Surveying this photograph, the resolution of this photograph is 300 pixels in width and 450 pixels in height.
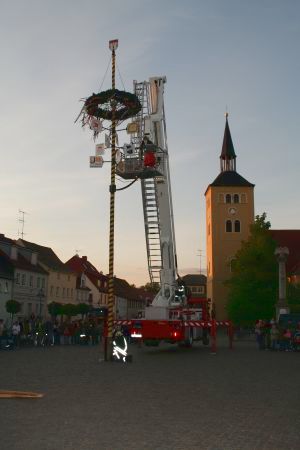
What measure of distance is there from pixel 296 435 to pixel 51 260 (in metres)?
63.9

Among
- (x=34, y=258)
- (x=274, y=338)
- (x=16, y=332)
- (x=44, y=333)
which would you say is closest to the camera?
(x=274, y=338)

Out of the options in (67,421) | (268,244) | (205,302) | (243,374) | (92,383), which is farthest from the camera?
(268,244)

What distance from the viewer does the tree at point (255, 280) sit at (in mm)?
55906

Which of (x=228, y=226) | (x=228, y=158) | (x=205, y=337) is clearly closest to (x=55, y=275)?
(x=228, y=226)

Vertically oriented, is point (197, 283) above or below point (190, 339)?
above

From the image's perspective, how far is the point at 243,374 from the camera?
54.4ft

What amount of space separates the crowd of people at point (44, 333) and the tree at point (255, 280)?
63.8 feet

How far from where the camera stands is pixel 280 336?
3120 cm

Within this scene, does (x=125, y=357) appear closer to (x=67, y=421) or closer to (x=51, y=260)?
(x=67, y=421)

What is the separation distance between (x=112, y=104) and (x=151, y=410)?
14344mm

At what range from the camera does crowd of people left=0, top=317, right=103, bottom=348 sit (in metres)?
31.3

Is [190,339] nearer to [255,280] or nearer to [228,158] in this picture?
[255,280]

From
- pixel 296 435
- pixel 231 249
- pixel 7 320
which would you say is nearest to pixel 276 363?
pixel 296 435

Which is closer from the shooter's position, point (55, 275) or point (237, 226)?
point (55, 275)
